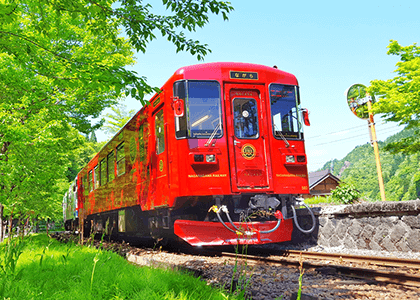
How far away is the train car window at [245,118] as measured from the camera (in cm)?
688

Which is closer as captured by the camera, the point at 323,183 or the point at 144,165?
the point at 144,165

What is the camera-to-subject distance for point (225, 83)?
6973 mm

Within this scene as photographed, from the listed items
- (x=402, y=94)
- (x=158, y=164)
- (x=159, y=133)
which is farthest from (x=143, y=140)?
(x=402, y=94)

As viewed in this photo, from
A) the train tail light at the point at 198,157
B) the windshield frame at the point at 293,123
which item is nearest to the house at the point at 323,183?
the windshield frame at the point at 293,123

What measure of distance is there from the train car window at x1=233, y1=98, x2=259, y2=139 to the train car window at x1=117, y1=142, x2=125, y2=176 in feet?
12.9

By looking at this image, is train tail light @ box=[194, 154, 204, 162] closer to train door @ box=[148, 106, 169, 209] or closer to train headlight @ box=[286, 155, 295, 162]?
train door @ box=[148, 106, 169, 209]

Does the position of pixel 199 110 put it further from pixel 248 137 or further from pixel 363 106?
pixel 363 106

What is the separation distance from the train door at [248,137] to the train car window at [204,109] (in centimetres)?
23

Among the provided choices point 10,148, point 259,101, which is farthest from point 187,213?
point 10,148

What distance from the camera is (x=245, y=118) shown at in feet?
23.0

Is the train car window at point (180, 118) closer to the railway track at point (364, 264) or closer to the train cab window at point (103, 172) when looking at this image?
the railway track at point (364, 264)

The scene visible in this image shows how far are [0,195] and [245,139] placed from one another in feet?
26.9

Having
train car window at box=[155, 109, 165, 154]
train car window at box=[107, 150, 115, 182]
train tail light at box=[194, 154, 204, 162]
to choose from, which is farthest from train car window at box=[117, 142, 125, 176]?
train tail light at box=[194, 154, 204, 162]

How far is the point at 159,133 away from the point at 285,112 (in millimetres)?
2672
